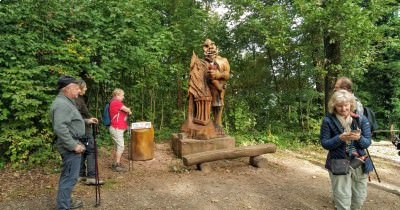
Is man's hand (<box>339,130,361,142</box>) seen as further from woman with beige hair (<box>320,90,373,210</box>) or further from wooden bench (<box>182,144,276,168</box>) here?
wooden bench (<box>182,144,276,168</box>)

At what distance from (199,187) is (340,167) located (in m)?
2.54

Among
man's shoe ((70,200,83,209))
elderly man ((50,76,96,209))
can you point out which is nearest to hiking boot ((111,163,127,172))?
man's shoe ((70,200,83,209))

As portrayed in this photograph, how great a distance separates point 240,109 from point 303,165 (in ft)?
10.8

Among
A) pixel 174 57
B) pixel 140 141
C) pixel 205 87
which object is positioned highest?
pixel 174 57

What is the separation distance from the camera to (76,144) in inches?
163

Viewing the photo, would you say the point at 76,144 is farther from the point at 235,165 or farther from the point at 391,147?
the point at 391,147

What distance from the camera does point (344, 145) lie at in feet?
12.4

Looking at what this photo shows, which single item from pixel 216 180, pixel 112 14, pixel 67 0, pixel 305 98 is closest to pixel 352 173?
pixel 216 180

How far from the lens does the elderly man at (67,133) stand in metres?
4.10

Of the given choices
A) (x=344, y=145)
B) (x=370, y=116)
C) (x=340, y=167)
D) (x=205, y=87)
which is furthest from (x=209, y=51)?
(x=340, y=167)

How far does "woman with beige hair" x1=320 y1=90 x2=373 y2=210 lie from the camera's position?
375cm

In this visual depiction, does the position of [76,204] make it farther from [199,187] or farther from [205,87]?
[205,87]

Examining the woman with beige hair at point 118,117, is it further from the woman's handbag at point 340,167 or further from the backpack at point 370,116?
the backpack at point 370,116

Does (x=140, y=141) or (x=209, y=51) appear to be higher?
(x=209, y=51)
